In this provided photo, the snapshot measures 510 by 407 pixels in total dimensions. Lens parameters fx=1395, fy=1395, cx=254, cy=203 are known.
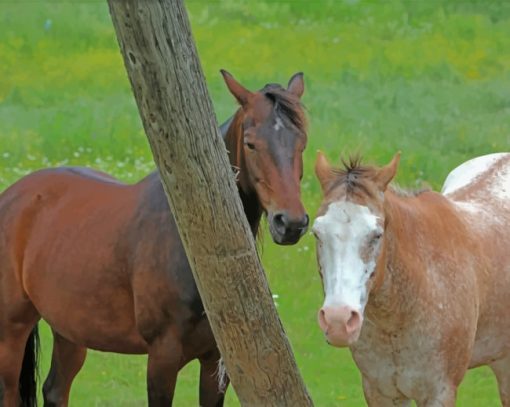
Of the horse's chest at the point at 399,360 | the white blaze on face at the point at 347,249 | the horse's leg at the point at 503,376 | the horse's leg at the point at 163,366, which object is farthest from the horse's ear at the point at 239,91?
the horse's leg at the point at 503,376

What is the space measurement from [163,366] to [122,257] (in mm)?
636

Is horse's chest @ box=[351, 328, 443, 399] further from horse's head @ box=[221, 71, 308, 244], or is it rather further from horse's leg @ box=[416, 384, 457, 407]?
horse's head @ box=[221, 71, 308, 244]

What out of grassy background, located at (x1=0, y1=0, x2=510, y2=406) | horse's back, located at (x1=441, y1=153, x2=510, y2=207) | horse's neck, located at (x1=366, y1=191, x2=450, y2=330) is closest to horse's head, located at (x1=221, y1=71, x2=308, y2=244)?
horse's neck, located at (x1=366, y1=191, x2=450, y2=330)

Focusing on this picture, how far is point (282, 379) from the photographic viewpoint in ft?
21.8

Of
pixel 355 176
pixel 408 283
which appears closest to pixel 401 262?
pixel 408 283

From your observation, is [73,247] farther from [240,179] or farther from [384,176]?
[384,176]

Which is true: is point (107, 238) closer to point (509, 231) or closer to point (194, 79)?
point (194, 79)

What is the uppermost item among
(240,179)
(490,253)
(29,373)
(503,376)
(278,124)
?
(278,124)

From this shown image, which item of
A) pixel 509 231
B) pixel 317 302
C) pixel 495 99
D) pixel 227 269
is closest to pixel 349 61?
pixel 495 99

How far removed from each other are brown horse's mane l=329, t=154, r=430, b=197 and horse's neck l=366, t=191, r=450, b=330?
0.19m

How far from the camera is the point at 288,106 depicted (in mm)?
6832

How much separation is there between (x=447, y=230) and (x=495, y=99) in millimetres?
9233

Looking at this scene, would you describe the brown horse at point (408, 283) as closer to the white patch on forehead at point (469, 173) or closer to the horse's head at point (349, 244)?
the horse's head at point (349, 244)

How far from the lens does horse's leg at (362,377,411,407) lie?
22.0 feet
